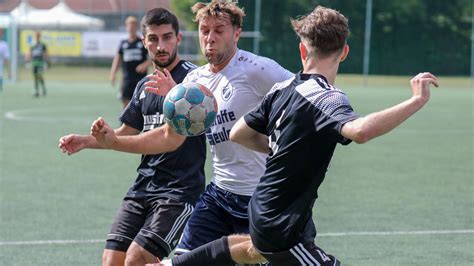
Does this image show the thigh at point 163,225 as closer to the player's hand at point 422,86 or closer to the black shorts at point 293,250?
the black shorts at point 293,250

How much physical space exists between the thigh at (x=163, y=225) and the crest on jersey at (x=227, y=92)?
73 centimetres

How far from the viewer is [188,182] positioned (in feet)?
19.6

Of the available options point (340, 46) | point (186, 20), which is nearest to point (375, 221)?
point (340, 46)

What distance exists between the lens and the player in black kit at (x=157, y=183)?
576cm

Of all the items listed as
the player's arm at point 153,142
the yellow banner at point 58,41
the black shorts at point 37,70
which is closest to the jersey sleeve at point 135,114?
the player's arm at point 153,142

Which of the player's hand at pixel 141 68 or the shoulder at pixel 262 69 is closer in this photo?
the shoulder at pixel 262 69

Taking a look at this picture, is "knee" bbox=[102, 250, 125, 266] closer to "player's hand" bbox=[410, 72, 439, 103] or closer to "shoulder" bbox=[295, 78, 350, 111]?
"shoulder" bbox=[295, 78, 350, 111]

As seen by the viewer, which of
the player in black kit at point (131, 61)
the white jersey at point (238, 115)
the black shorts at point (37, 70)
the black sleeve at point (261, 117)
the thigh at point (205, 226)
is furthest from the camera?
the black shorts at point (37, 70)

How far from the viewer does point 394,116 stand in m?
4.00

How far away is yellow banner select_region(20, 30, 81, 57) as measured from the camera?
130 feet

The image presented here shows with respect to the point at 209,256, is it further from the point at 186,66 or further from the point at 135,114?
the point at 186,66

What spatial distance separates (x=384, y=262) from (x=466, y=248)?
899 mm

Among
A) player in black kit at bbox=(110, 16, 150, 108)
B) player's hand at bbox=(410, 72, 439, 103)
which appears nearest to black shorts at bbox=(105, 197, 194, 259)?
player's hand at bbox=(410, 72, 439, 103)

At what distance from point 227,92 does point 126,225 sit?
3.46 ft
